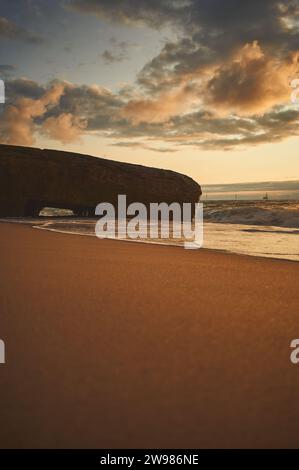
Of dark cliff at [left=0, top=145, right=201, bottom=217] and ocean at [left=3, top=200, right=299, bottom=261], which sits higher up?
dark cliff at [left=0, top=145, right=201, bottom=217]

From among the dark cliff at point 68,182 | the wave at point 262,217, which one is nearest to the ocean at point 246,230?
the wave at point 262,217

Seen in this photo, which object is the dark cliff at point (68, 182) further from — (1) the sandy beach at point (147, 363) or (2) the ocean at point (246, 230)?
(1) the sandy beach at point (147, 363)

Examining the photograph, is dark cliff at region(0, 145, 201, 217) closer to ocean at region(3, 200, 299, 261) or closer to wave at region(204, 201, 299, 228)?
ocean at region(3, 200, 299, 261)

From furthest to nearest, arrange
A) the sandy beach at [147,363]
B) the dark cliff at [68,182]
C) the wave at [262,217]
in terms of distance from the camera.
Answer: the dark cliff at [68,182] < the wave at [262,217] < the sandy beach at [147,363]

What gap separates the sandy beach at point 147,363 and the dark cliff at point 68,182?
13.2m

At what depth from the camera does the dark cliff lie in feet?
49.0

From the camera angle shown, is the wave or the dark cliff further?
the dark cliff

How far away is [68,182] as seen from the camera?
15719 millimetres

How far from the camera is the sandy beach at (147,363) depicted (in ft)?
3.31

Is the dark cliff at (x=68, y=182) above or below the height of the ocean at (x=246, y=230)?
above

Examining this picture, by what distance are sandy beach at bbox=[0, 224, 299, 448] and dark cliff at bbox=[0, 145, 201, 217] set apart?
1320 cm

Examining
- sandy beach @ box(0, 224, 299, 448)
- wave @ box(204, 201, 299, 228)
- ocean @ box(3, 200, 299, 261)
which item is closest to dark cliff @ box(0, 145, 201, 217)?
ocean @ box(3, 200, 299, 261)

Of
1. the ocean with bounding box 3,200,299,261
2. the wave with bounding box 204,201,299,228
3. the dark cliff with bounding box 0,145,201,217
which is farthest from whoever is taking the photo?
the dark cliff with bounding box 0,145,201,217
